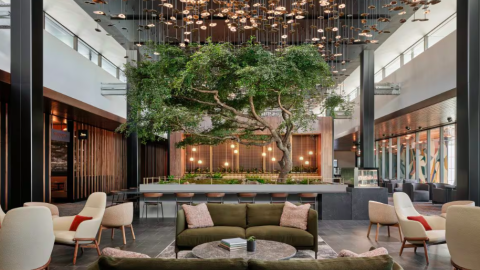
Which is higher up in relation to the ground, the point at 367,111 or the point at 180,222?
the point at 367,111

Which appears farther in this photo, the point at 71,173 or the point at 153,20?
the point at 71,173

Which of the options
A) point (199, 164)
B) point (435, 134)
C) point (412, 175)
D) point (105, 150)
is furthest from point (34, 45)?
point (412, 175)

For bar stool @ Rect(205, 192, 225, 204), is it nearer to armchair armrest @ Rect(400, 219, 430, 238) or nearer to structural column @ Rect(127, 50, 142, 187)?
structural column @ Rect(127, 50, 142, 187)

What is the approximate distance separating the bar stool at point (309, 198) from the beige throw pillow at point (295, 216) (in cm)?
355

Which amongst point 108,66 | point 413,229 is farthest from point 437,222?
point 108,66

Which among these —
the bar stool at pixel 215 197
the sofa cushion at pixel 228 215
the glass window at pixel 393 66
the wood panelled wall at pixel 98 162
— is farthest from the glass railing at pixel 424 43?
the wood panelled wall at pixel 98 162

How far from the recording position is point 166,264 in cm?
284

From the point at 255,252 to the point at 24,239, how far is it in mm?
2895

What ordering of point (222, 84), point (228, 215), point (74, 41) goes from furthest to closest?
1. point (74, 41)
2. point (222, 84)
3. point (228, 215)

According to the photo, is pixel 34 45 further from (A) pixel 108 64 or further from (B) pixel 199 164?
(B) pixel 199 164

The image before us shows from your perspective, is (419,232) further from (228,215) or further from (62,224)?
(62,224)

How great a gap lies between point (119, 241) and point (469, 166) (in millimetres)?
7117

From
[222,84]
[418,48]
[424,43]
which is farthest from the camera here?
[418,48]

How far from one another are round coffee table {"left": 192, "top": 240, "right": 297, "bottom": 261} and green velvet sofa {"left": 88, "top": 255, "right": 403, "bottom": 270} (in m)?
1.86
